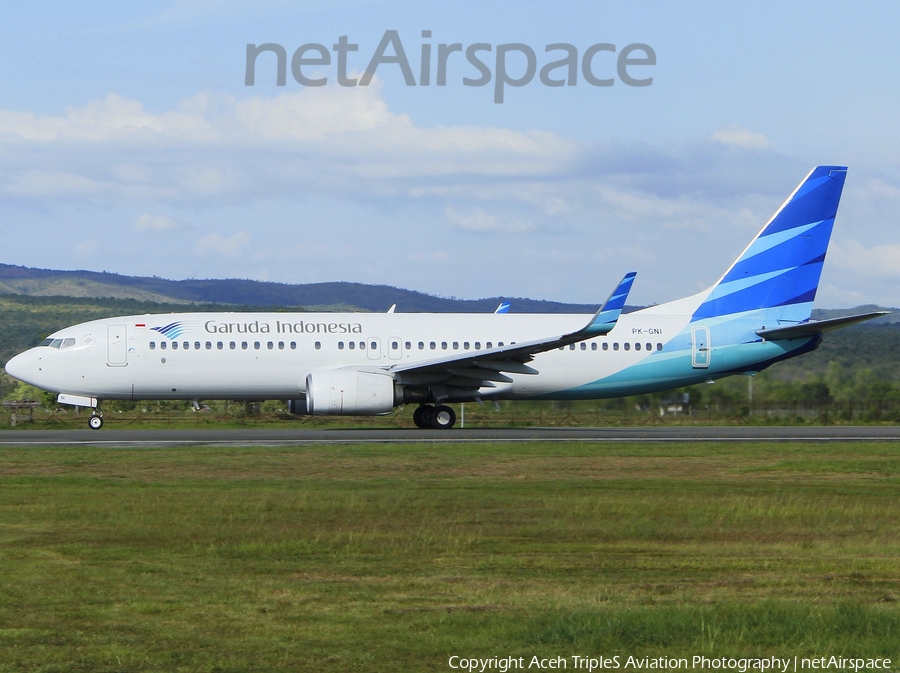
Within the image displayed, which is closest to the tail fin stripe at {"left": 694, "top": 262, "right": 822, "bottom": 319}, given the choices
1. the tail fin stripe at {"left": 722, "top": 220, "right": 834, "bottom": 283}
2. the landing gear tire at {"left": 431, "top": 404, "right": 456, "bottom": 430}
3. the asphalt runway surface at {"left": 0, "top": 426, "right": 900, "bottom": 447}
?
the tail fin stripe at {"left": 722, "top": 220, "right": 834, "bottom": 283}

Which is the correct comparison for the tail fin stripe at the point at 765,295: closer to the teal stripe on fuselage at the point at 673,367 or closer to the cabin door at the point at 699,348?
the cabin door at the point at 699,348

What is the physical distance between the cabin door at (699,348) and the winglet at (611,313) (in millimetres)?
5393

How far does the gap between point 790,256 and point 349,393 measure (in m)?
15.7

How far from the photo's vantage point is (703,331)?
35719mm

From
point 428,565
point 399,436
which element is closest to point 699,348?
point 399,436

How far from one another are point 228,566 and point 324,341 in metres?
22.8

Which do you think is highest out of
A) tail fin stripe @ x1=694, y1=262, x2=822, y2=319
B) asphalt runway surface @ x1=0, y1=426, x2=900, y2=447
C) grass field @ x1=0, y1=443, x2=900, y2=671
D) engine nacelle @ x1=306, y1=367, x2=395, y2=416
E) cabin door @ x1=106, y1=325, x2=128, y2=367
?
tail fin stripe @ x1=694, y1=262, x2=822, y2=319

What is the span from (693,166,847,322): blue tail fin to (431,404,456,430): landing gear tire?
8.92 metres

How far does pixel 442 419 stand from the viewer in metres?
34.5

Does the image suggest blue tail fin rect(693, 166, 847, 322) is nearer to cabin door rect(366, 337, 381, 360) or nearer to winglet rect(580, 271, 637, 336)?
winglet rect(580, 271, 637, 336)

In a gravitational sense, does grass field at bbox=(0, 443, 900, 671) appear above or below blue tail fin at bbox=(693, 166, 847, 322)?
below

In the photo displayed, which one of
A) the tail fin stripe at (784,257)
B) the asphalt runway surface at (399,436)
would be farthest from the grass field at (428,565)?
the tail fin stripe at (784,257)

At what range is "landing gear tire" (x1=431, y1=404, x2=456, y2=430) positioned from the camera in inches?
1357

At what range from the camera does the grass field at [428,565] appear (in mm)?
8227
